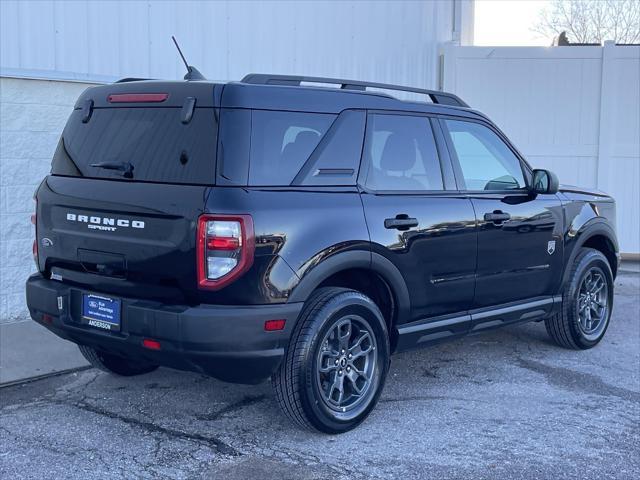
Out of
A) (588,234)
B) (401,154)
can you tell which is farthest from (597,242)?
(401,154)

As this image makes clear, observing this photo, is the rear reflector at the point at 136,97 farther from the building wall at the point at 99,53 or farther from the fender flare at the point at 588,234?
the fender flare at the point at 588,234

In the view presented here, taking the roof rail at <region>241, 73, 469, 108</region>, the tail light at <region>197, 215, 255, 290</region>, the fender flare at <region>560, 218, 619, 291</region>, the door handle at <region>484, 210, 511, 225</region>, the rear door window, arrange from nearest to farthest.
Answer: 1. the tail light at <region>197, 215, 255, 290</region>
2. the rear door window
3. the roof rail at <region>241, 73, 469, 108</region>
4. the door handle at <region>484, 210, 511, 225</region>
5. the fender flare at <region>560, 218, 619, 291</region>

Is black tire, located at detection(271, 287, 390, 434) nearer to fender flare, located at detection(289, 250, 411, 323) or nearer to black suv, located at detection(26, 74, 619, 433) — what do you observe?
black suv, located at detection(26, 74, 619, 433)

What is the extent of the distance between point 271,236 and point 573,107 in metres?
8.09

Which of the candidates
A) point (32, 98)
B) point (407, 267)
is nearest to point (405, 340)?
point (407, 267)

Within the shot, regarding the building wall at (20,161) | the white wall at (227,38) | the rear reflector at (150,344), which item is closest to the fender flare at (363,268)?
the rear reflector at (150,344)

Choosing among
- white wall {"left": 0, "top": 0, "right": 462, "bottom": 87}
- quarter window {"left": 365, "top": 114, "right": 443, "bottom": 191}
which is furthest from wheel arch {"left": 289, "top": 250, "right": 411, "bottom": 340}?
white wall {"left": 0, "top": 0, "right": 462, "bottom": 87}

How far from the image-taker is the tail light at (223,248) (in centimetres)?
398

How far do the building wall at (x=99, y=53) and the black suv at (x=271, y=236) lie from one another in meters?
2.29

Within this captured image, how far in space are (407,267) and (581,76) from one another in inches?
285

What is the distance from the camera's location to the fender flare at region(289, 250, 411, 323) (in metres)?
4.27

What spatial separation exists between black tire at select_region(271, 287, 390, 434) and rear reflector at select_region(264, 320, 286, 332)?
17 cm

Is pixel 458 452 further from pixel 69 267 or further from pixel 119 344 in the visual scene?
pixel 69 267

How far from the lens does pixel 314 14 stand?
980 cm
